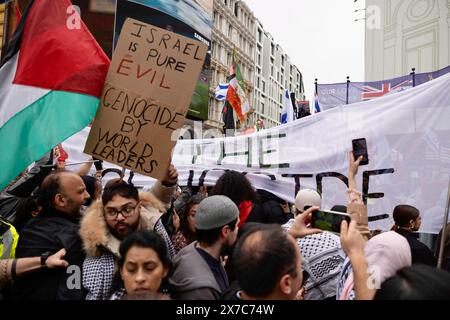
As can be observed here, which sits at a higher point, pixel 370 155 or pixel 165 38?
pixel 165 38

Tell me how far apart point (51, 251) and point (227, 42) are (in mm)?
46434

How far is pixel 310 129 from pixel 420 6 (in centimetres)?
1611

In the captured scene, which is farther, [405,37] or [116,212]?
[405,37]

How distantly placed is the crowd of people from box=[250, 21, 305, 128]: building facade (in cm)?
5480

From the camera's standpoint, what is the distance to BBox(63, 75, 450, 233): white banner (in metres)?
3.38

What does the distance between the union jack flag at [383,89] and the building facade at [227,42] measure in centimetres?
2761

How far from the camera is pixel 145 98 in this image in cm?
270

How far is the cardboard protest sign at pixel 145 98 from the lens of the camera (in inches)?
104

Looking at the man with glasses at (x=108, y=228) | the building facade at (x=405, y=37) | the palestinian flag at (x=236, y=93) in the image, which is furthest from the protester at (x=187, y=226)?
the building facade at (x=405, y=37)

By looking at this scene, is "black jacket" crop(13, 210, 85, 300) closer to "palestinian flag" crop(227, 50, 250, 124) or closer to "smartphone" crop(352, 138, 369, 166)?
"smartphone" crop(352, 138, 369, 166)

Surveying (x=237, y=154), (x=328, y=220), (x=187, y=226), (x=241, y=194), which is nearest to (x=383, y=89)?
(x=237, y=154)

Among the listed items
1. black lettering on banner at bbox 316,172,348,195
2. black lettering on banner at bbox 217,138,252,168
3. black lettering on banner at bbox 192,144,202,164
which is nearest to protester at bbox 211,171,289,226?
black lettering on banner at bbox 316,172,348,195

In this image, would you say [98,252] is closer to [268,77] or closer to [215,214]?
[215,214]

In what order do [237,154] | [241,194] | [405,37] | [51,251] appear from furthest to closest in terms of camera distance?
[405,37], [237,154], [241,194], [51,251]
